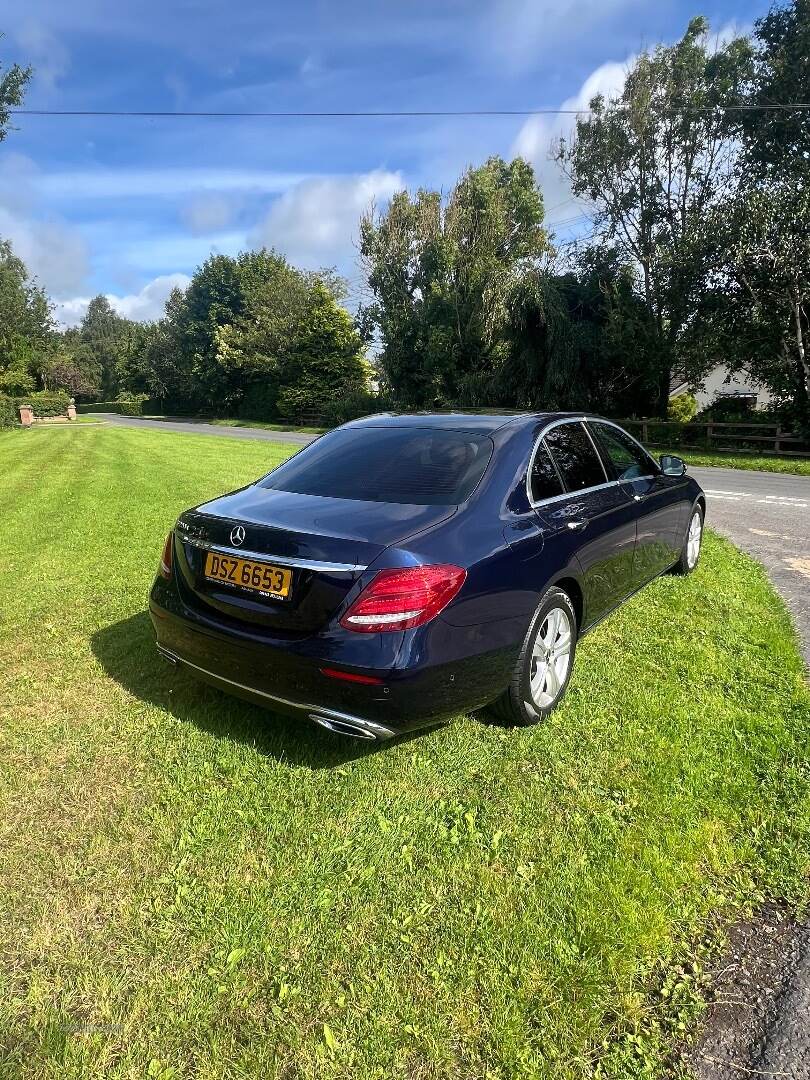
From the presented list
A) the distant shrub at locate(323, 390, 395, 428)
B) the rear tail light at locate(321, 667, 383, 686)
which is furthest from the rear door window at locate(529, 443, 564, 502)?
the distant shrub at locate(323, 390, 395, 428)

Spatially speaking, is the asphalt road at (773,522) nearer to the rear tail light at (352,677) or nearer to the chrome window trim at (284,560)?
the rear tail light at (352,677)

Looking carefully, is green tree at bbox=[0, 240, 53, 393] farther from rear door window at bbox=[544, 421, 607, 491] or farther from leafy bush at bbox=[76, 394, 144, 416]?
rear door window at bbox=[544, 421, 607, 491]

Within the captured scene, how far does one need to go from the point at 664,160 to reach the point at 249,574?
86.4 ft

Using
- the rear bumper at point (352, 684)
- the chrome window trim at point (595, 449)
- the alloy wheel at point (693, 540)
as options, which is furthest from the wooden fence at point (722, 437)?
the rear bumper at point (352, 684)

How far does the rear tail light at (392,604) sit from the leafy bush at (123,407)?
67412mm

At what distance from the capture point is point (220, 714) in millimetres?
3396

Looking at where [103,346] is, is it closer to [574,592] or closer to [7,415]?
[7,415]

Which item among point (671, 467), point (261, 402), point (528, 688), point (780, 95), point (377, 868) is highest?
point (780, 95)

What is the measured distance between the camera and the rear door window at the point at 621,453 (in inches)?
174

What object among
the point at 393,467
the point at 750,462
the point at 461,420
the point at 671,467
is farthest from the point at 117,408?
the point at 393,467

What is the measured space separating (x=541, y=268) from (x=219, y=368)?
3191 centimetres

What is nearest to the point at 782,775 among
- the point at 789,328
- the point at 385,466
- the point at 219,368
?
the point at 385,466

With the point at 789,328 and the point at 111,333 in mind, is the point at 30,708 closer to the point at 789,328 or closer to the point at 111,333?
the point at 789,328

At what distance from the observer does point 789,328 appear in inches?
704
